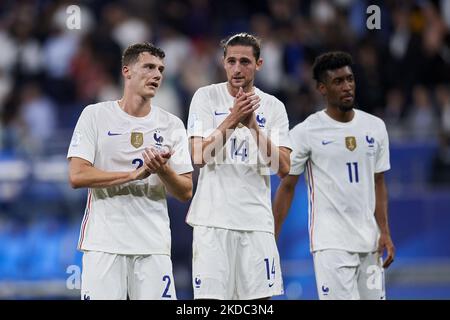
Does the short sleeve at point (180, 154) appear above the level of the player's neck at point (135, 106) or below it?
below

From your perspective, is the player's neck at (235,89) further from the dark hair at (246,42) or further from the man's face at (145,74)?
the man's face at (145,74)

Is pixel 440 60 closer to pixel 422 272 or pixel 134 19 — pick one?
pixel 422 272

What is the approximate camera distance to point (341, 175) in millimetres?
9430

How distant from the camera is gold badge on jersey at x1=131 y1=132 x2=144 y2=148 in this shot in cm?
838

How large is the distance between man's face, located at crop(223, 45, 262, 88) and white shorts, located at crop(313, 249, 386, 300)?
5.61 feet

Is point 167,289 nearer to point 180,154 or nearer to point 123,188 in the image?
point 123,188

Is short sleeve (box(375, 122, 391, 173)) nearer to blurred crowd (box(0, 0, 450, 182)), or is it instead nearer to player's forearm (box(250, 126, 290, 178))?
player's forearm (box(250, 126, 290, 178))

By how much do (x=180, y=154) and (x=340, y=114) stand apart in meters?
1.79

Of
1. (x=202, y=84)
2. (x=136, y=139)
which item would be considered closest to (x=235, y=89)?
(x=136, y=139)

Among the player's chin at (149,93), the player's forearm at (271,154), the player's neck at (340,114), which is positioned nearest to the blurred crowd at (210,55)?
the player's neck at (340,114)

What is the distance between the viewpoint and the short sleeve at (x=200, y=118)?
8656 millimetres

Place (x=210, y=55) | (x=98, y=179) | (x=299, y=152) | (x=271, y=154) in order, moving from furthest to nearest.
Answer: (x=210, y=55) < (x=299, y=152) < (x=271, y=154) < (x=98, y=179)

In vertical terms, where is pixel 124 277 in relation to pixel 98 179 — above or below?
below

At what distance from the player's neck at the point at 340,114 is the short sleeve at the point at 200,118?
4.35 feet
